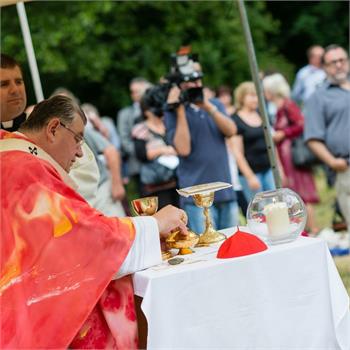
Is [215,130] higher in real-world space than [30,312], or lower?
higher

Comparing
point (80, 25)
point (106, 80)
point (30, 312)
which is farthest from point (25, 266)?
point (106, 80)

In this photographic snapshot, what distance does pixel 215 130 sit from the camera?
6176 millimetres

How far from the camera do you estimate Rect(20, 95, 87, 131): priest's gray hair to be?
11.8 ft

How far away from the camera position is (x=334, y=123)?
6652 mm

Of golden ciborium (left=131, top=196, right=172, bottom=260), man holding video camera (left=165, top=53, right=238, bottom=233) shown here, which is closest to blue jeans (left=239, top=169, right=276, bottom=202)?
man holding video camera (left=165, top=53, right=238, bottom=233)

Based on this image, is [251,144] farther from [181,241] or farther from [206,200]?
[181,241]

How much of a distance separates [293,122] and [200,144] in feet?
8.68

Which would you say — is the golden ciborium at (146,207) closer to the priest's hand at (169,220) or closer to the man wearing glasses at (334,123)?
the priest's hand at (169,220)

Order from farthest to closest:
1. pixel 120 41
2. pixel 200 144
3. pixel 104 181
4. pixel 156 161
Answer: pixel 120 41
pixel 156 161
pixel 104 181
pixel 200 144

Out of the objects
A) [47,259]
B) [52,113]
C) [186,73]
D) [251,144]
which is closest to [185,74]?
[186,73]

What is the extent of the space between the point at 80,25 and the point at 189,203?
9.26 m

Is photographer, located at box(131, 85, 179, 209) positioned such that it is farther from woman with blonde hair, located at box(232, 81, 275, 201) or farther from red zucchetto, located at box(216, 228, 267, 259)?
red zucchetto, located at box(216, 228, 267, 259)

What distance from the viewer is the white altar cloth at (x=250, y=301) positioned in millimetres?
3316

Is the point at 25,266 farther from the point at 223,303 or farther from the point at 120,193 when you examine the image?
the point at 120,193
